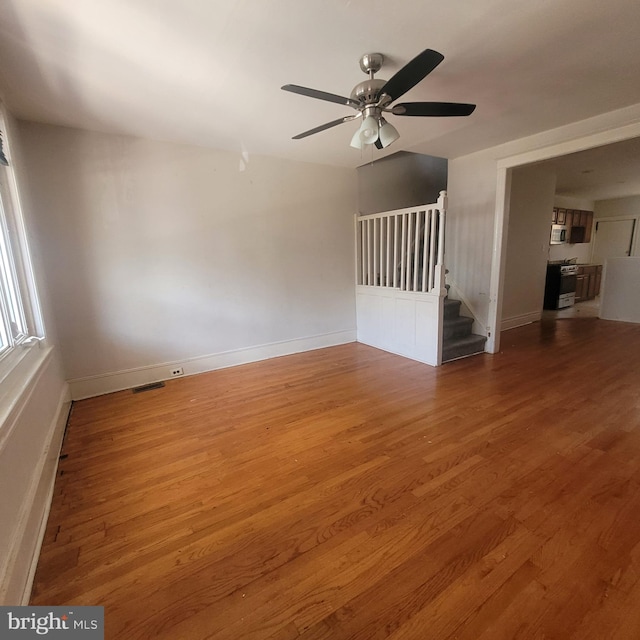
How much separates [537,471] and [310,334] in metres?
3.08

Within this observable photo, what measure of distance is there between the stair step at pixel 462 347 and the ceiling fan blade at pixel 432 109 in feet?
8.42

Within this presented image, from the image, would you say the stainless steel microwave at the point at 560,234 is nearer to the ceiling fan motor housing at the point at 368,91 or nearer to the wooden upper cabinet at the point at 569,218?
the wooden upper cabinet at the point at 569,218

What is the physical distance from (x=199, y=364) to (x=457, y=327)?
3.34 metres

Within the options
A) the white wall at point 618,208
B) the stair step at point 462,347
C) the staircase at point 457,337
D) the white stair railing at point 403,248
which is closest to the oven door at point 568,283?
the white wall at point 618,208

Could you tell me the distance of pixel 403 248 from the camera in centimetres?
397

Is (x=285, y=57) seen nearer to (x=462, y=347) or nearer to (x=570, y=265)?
(x=462, y=347)

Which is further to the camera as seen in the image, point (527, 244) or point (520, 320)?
point (520, 320)

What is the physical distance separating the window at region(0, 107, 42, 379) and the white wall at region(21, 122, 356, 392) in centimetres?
53

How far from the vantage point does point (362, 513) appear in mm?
1643

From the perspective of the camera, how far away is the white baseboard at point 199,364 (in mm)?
3193

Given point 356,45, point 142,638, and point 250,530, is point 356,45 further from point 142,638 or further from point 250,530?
point 142,638

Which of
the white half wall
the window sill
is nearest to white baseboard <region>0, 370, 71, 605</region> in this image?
the window sill

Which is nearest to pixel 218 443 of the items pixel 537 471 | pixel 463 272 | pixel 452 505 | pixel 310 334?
pixel 452 505

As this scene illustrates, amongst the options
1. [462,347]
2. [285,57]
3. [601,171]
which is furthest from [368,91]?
[601,171]
